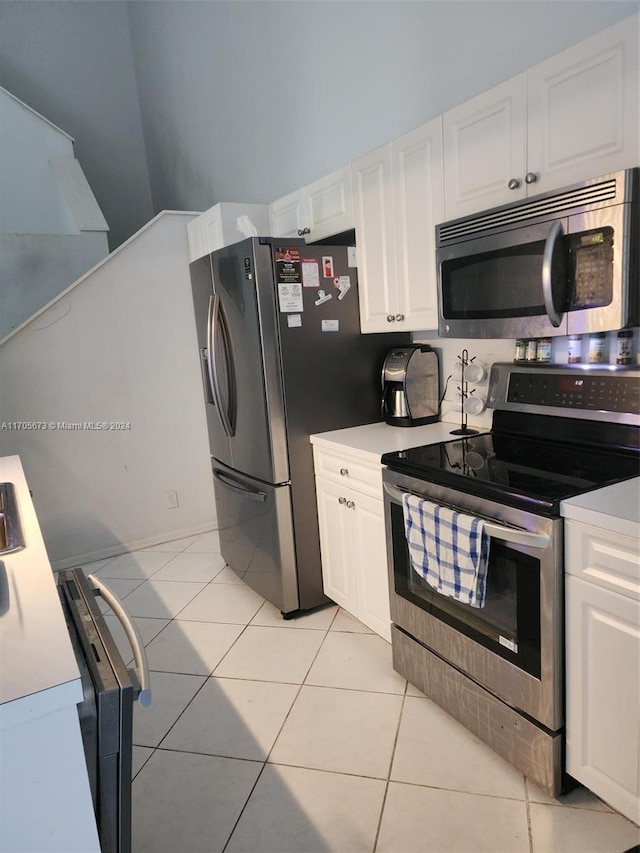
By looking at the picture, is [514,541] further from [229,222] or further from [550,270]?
[229,222]

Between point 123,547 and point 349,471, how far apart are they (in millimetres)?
2067

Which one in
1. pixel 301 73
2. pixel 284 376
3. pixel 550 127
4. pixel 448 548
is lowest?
pixel 448 548

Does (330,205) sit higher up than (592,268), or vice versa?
(330,205)

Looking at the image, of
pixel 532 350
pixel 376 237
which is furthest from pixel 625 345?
pixel 376 237

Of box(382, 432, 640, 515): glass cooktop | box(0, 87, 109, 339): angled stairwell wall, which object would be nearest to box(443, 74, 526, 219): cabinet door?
box(382, 432, 640, 515): glass cooktop

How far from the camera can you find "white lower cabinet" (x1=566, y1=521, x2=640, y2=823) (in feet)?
4.23

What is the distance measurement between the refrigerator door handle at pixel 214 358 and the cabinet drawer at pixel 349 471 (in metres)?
0.51

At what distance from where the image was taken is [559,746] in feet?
4.93

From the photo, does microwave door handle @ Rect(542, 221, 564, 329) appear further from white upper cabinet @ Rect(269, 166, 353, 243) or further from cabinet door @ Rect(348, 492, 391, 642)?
white upper cabinet @ Rect(269, 166, 353, 243)

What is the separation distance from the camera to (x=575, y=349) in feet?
6.25

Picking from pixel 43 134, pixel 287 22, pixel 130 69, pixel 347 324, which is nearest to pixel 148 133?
pixel 130 69

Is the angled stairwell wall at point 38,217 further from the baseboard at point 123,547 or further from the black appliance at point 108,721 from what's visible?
the black appliance at point 108,721

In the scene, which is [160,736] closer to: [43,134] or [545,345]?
[545,345]

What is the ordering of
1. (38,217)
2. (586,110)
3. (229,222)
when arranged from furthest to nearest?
(38,217)
(229,222)
(586,110)
